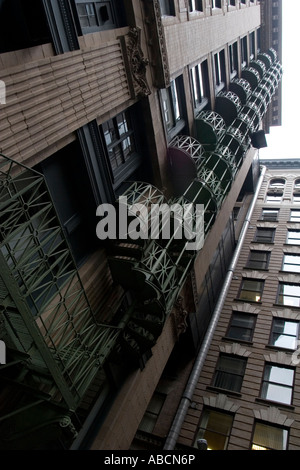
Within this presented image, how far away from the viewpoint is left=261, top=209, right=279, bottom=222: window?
3192cm

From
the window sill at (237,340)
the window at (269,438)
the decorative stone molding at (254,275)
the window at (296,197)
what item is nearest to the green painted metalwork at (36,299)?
the window at (269,438)

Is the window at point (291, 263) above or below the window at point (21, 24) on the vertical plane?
below

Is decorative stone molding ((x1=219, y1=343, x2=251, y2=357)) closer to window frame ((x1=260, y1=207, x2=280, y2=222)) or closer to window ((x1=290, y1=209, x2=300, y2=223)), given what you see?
window frame ((x1=260, y1=207, x2=280, y2=222))

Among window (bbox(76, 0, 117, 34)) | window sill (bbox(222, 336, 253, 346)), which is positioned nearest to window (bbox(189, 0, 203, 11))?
window (bbox(76, 0, 117, 34))

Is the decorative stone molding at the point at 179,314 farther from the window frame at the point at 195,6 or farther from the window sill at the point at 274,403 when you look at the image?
the window frame at the point at 195,6

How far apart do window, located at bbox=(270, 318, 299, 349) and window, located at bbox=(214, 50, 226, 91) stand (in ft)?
57.8

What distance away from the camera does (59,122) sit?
10.3 meters

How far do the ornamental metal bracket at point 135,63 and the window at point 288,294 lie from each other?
1704cm

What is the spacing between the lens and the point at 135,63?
13977 mm

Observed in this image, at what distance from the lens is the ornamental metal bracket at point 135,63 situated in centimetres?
1345

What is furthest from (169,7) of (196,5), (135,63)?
(135,63)

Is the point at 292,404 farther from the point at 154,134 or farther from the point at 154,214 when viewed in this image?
the point at 154,134

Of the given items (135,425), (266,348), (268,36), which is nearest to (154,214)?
(135,425)

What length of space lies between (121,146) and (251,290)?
52.8 feet
